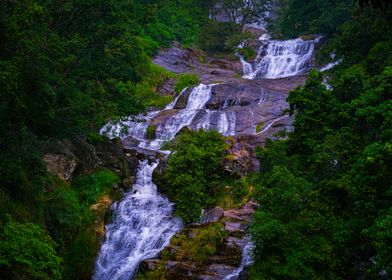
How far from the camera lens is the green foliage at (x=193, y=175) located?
825 inches

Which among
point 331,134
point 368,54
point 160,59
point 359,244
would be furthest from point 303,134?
point 160,59

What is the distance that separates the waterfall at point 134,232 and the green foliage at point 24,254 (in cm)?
447

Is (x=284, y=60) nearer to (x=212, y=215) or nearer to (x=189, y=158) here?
(x=189, y=158)

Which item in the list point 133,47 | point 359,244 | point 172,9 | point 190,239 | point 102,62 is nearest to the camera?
point 359,244

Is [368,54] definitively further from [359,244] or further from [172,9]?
[172,9]

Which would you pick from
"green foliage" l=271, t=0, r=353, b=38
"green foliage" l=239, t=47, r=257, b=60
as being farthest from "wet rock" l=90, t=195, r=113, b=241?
"green foliage" l=239, t=47, r=257, b=60

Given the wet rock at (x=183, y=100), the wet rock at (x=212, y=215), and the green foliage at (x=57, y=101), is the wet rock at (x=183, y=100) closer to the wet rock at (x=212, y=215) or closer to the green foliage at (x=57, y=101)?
the green foliage at (x=57, y=101)

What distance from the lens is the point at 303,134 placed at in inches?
741

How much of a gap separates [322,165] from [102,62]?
36.2 feet

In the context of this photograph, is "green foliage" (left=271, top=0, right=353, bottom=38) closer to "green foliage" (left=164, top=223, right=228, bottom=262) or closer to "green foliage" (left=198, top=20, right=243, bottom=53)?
"green foliage" (left=198, top=20, right=243, bottom=53)

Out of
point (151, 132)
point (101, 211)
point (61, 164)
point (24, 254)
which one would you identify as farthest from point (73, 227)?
point (151, 132)

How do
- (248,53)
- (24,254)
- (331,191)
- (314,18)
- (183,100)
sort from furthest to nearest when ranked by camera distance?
(248,53) < (314,18) < (183,100) < (331,191) < (24,254)

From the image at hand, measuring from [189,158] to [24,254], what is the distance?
9997 mm

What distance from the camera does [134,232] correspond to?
68.0ft
